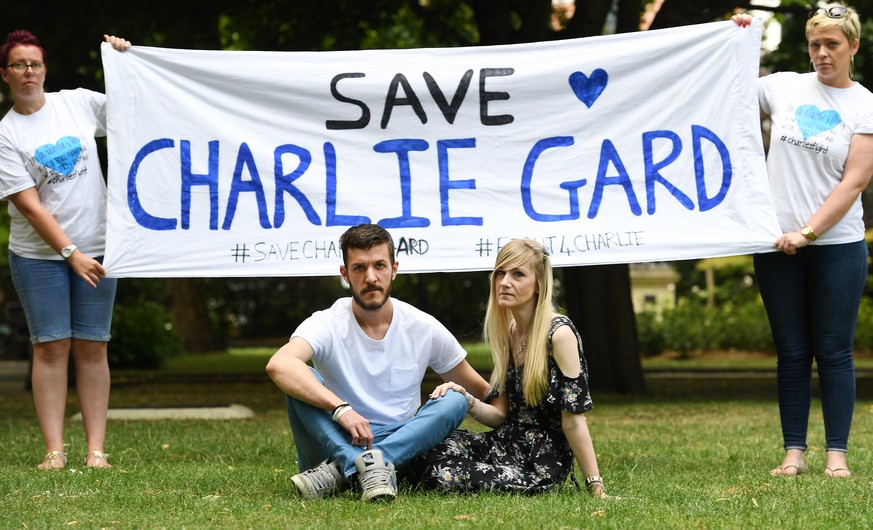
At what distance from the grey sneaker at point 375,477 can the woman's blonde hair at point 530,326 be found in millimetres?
684

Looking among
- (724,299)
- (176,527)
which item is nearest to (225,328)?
(724,299)

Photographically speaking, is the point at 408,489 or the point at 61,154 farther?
the point at 61,154

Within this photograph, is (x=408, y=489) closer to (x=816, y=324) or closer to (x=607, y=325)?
(x=816, y=324)

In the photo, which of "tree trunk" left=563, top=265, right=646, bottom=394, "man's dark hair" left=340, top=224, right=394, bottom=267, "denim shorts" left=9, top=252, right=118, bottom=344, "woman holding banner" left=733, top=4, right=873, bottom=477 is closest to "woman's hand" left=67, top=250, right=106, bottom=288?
"denim shorts" left=9, top=252, right=118, bottom=344

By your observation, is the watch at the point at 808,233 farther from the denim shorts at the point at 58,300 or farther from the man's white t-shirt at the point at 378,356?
the denim shorts at the point at 58,300

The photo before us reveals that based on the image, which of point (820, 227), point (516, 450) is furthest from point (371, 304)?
point (820, 227)

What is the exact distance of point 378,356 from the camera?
4.99 m

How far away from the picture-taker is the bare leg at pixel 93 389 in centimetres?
602

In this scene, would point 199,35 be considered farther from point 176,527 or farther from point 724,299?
point 724,299

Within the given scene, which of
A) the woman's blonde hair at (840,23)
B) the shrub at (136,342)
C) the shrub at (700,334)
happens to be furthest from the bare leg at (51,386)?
the shrub at (700,334)

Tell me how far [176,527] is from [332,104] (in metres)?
2.89

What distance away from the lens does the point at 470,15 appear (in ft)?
56.6

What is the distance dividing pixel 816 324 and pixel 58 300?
3.74 m

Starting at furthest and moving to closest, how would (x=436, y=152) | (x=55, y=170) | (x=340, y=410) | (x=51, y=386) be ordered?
(x=436, y=152) < (x=51, y=386) < (x=55, y=170) < (x=340, y=410)
